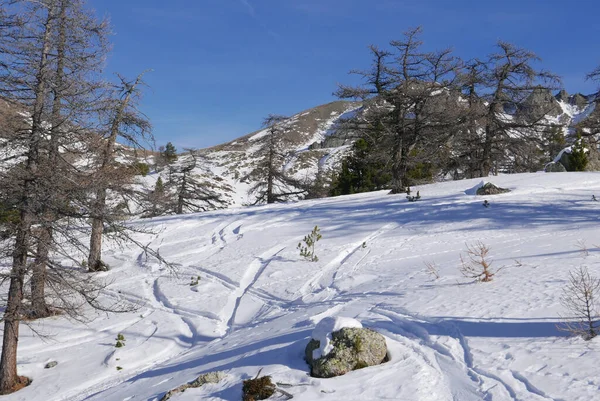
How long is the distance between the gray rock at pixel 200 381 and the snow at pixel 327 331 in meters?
1.39

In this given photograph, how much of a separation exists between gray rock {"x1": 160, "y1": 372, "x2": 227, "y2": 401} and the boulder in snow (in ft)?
4.09

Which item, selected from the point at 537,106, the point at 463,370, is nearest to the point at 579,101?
the point at 537,106

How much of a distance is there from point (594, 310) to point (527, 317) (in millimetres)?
868

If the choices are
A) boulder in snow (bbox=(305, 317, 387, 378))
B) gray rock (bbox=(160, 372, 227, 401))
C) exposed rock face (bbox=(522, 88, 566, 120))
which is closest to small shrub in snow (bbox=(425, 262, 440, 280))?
boulder in snow (bbox=(305, 317, 387, 378))

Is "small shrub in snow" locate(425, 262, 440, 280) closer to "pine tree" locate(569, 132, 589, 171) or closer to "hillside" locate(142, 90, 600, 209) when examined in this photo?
"hillside" locate(142, 90, 600, 209)

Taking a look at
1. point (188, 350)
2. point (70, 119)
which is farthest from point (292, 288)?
point (70, 119)

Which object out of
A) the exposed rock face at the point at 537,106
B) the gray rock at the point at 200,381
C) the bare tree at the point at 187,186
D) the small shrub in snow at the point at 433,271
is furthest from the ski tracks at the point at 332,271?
the bare tree at the point at 187,186

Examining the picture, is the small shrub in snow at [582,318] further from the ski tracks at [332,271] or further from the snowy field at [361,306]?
the ski tracks at [332,271]

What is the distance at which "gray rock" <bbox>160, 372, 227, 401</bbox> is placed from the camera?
580cm

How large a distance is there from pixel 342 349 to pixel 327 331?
34 centimetres

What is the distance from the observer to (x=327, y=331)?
5945mm

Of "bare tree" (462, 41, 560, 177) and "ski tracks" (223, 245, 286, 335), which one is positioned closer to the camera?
"ski tracks" (223, 245, 286, 335)

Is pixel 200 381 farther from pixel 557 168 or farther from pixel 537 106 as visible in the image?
pixel 557 168

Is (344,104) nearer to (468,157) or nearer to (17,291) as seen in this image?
(468,157)
